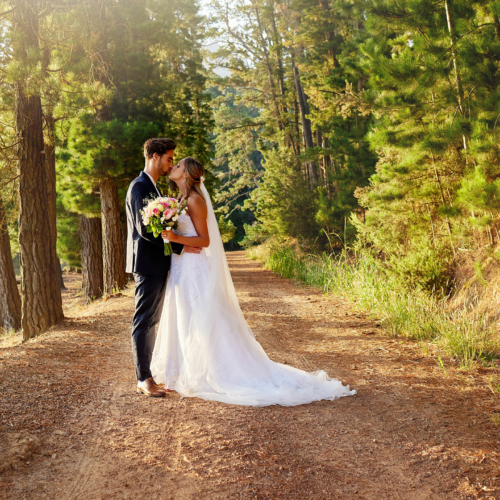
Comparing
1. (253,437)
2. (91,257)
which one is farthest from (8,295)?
(253,437)

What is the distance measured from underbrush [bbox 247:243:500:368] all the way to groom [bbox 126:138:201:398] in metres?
3.32

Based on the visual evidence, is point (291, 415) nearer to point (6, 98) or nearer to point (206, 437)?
point (206, 437)

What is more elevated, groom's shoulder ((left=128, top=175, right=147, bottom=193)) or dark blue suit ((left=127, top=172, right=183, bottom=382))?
groom's shoulder ((left=128, top=175, right=147, bottom=193))

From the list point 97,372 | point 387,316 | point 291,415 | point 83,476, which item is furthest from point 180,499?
point 387,316

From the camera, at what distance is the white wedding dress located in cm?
432

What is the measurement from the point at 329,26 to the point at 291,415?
1635 cm

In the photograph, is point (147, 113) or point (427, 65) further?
point (147, 113)

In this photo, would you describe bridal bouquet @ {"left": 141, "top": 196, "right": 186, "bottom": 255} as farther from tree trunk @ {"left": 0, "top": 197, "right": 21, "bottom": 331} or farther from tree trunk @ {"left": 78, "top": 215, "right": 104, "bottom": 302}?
tree trunk @ {"left": 78, "top": 215, "right": 104, "bottom": 302}

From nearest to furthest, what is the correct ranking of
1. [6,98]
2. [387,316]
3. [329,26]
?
[387,316], [6,98], [329,26]

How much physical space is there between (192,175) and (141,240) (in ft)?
2.61

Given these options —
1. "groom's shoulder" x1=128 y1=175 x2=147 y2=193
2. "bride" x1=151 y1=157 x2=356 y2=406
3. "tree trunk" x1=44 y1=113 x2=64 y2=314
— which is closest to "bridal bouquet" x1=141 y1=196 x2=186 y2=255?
"bride" x1=151 y1=157 x2=356 y2=406

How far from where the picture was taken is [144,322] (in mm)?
4285

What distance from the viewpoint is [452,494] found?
2670mm

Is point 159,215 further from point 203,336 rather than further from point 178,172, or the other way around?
point 203,336
